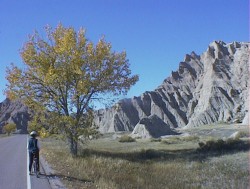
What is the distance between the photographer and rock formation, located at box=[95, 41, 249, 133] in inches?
3792

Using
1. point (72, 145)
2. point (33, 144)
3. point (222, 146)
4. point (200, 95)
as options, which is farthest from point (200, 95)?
point (33, 144)

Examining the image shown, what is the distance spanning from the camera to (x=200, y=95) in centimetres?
10606

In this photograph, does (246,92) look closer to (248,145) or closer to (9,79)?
(248,145)

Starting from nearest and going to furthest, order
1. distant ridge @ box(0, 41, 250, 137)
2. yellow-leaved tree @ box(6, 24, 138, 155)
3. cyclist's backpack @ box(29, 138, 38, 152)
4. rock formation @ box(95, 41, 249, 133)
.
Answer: cyclist's backpack @ box(29, 138, 38, 152) → yellow-leaved tree @ box(6, 24, 138, 155) → distant ridge @ box(0, 41, 250, 137) → rock formation @ box(95, 41, 249, 133)

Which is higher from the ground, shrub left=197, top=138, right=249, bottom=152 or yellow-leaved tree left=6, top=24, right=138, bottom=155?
yellow-leaved tree left=6, top=24, right=138, bottom=155

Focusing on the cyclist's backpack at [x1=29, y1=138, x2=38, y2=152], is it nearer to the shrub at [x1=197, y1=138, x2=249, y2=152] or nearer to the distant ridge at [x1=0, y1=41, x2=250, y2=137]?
the shrub at [x1=197, y1=138, x2=249, y2=152]

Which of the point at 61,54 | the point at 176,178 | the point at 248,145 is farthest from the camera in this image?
the point at 248,145

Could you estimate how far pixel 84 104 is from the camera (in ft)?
87.4

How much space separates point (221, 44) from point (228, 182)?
4228 inches

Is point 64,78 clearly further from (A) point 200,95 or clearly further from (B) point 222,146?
(A) point 200,95

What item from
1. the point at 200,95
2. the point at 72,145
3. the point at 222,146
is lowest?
the point at 222,146

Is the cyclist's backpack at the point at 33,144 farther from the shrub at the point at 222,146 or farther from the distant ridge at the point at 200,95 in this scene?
the distant ridge at the point at 200,95

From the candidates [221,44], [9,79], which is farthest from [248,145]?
[221,44]

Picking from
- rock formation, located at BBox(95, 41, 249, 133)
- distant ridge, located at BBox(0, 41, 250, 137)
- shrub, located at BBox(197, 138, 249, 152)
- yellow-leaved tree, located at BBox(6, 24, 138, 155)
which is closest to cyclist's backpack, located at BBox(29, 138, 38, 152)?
yellow-leaved tree, located at BBox(6, 24, 138, 155)
